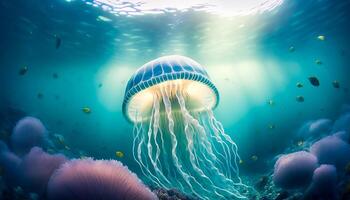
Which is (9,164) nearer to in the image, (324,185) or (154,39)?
(324,185)

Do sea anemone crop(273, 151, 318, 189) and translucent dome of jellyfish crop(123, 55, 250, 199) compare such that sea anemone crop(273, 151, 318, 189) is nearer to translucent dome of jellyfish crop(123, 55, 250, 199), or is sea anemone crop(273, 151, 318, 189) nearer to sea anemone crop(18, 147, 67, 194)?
translucent dome of jellyfish crop(123, 55, 250, 199)

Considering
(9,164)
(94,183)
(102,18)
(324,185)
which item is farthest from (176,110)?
(102,18)

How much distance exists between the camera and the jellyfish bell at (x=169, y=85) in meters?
5.15

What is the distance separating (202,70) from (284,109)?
22.5 meters

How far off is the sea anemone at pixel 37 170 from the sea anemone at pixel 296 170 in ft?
14.4

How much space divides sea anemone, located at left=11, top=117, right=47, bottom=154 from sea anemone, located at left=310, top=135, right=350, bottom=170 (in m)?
6.73

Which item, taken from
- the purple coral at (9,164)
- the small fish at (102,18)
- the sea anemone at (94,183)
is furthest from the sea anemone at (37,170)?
the small fish at (102,18)

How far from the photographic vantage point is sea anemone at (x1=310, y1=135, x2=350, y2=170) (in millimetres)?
6086

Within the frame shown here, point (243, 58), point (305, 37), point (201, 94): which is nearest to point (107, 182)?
point (201, 94)

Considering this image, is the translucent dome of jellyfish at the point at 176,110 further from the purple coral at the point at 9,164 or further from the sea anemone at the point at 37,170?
the purple coral at the point at 9,164

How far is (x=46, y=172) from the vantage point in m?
4.00

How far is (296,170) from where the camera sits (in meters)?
5.51

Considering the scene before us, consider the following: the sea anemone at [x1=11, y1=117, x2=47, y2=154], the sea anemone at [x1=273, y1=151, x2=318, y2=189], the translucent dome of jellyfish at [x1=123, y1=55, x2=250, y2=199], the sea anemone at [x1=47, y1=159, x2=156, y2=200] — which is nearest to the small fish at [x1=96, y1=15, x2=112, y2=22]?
the sea anemone at [x1=11, y1=117, x2=47, y2=154]

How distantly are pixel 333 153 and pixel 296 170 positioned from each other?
4.23ft
